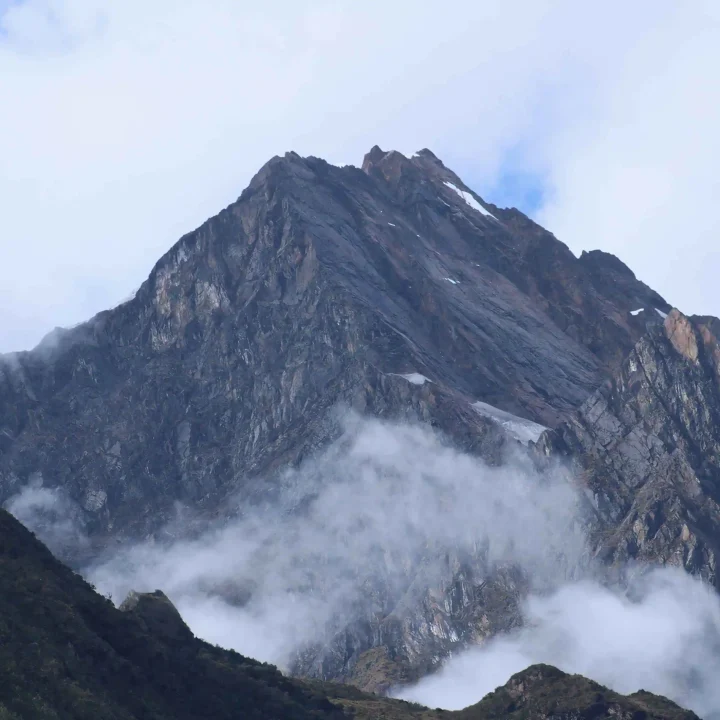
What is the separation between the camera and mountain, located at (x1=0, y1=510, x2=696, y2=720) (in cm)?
15038

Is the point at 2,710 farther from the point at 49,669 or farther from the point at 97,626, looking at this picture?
the point at 97,626

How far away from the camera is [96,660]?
167 meters

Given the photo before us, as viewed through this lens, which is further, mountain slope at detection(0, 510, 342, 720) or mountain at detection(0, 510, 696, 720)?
mountain slope at detection(0, 510, 342, 720)

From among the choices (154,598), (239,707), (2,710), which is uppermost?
(154,598)

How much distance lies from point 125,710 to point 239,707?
2788 centimetres

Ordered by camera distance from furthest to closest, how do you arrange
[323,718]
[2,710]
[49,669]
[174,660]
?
1. [323,718]
2. [174,660]
3. [49,669]
4. [2,710]

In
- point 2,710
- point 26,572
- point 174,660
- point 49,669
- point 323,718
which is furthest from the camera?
point 323,718

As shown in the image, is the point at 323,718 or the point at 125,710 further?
the point at 323,718

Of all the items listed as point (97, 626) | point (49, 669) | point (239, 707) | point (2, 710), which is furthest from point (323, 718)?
point (2, 710)

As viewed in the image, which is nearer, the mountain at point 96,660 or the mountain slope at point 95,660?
the mountain at point 96,660

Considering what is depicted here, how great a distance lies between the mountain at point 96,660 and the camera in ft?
493

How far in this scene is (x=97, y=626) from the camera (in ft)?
582

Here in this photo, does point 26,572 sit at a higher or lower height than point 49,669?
higher

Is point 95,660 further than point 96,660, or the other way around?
point 96,660
